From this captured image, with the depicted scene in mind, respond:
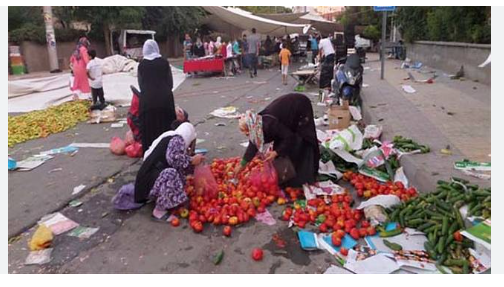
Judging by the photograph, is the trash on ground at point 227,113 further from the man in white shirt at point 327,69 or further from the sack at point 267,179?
the sack at point 267,179

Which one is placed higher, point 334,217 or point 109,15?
point 109,15

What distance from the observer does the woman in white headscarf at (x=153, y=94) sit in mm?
5770

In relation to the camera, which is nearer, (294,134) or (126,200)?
(126,200)

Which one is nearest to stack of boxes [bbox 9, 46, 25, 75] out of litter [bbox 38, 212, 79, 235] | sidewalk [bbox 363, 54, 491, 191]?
sidewalk [bbox 363, 54, 491, 191]

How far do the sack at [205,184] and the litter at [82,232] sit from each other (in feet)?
3.57

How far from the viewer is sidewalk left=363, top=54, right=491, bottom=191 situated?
4.74 m

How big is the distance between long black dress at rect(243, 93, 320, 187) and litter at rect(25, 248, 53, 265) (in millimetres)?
2153

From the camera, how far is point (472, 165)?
4527 millimetres

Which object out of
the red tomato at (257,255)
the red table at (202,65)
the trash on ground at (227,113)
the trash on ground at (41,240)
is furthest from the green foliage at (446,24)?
the trash on ground at (41,240)

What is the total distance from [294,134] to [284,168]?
40cm

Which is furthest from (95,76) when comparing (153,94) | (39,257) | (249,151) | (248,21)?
(248,21)

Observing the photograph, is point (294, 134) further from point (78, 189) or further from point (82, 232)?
point (78, 189)
